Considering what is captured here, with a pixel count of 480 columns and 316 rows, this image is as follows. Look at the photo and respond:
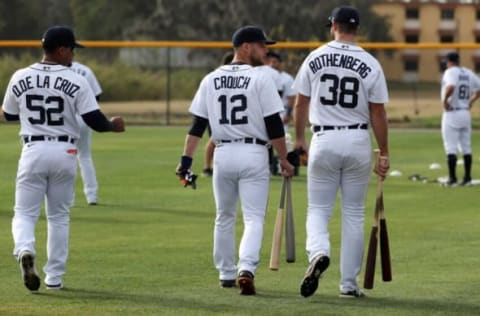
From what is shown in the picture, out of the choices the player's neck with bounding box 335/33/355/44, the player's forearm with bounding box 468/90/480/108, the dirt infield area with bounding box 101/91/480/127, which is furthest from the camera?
the dirt infield area with bounding box 101/91/480/127

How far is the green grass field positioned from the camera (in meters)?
9.67

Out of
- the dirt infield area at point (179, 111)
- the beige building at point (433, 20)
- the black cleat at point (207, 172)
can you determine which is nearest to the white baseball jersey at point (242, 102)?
the black cleat at point (207, 172)

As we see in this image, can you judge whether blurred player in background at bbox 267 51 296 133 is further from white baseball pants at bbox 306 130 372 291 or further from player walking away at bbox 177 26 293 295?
white baseball pants at bbox 306 130 372 291

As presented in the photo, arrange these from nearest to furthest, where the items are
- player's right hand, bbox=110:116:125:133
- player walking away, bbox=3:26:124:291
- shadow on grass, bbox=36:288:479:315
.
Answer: shadow on grass, bbox=36:288:479:315
player walking away, bbox=3:26:124:291
player's right hand, bbox=110:116:125:133

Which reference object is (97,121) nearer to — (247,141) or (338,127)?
(247,141)

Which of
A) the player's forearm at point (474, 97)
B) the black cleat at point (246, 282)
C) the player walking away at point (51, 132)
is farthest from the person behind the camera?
the player's forearm at point (474, 97)

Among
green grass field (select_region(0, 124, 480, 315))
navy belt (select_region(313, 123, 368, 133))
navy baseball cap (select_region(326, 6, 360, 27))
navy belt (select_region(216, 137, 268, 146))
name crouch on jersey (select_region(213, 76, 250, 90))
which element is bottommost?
green grass field (select_region(0, 124, 480, 315))

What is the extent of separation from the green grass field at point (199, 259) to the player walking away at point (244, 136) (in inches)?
16.1

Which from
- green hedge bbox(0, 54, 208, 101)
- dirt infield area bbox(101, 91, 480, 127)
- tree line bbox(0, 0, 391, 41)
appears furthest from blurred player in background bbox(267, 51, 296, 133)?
tree line bbox(0, 0, 391, 41)

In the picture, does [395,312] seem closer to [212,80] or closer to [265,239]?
[212,80]

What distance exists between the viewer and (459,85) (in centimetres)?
2000

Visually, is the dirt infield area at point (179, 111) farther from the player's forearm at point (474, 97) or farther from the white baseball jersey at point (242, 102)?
the white baseball jersey at point (242, 102)

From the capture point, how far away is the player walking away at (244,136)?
10203 millimetres

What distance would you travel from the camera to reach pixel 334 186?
396 inches
